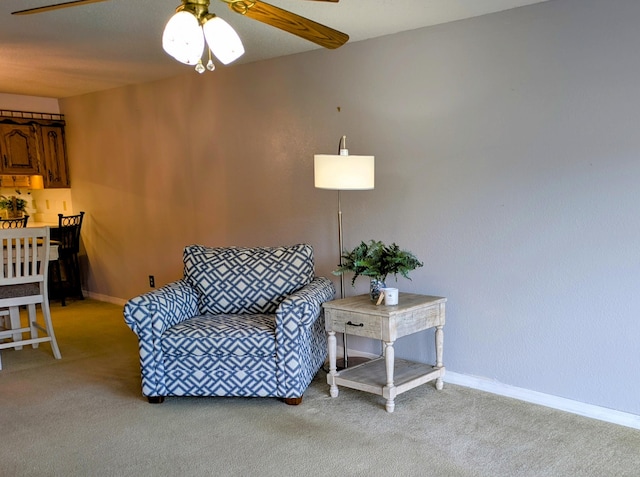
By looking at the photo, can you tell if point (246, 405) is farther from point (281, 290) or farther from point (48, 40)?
point (48, 40)

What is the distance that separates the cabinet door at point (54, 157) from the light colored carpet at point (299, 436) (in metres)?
3.19

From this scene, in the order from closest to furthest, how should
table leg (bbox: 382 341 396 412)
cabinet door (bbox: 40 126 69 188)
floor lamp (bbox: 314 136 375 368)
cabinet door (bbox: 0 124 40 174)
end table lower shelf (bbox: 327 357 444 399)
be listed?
table leg (bbox: 382 341 396 412) → end table lower shelf (bbox: 327 357 444 399) → floor lamp (bbox: 314 136 375 368) → cabinet door (bbox: 0 124 40 174) → cabinet door (bbox: 40 126 69 188)

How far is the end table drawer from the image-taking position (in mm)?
2779

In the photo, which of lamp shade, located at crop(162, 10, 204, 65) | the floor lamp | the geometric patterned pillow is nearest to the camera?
lamp shade, located at crop(162, 10, 204, 65)

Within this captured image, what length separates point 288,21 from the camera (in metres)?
1.97

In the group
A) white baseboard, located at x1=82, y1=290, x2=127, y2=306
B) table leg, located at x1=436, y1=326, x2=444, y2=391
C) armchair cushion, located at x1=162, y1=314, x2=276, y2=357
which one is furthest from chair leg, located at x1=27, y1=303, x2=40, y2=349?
table leg, located at x1=436, y1=326, x2=444, y2=391

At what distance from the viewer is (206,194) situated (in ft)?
15.1

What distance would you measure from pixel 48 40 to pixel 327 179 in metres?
2.09

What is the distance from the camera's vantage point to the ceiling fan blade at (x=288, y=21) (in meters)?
1.83

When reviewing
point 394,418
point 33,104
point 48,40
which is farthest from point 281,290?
point 33,104

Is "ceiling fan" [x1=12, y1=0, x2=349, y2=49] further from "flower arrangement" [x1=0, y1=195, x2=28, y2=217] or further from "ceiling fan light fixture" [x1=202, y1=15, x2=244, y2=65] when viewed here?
"flower arrangement" [x1=0, y1=195, x2=28, y2=217]

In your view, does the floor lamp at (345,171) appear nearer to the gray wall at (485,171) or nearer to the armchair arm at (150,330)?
the gray wall at (485,171)

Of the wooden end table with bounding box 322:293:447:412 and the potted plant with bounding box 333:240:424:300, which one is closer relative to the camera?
the wooden end table with bounding box 322:293:447:412

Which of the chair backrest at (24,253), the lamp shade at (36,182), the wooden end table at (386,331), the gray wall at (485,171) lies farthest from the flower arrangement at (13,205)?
Answer: the wooden end table at (386,331)
